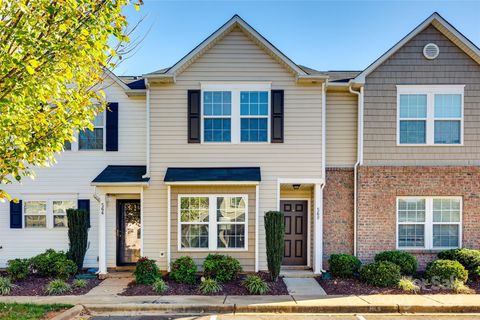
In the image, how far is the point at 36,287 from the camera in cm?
913

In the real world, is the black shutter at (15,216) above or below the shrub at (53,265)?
above

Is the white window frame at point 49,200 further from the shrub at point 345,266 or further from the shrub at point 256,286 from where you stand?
the shrub at point 345,266

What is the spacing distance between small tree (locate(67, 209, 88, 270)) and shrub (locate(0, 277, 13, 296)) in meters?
1.67

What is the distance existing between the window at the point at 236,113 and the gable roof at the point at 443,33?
3089 millimetres

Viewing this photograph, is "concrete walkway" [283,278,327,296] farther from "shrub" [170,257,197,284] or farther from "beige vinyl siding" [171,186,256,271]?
"shrub" [170,257,197,284]

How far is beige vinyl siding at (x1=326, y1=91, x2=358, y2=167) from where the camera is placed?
11.0 metres

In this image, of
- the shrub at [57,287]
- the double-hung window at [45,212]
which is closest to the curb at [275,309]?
the shrub at [57,287]

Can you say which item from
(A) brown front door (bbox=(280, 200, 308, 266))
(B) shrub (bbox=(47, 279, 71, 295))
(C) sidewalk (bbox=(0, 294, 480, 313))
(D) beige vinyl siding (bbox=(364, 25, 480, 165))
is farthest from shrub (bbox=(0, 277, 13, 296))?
(D) beige vinyl siding (bbox=(364, 25, 480, 165))

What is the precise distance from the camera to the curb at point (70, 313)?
684 cm

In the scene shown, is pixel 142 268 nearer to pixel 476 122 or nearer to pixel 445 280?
pixel 445 280

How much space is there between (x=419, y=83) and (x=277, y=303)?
8017 millimetres

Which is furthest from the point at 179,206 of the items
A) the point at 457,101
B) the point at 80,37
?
the point at 457,101

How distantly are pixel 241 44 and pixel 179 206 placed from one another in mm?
5463

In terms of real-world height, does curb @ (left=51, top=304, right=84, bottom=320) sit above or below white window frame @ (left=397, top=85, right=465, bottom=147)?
below
